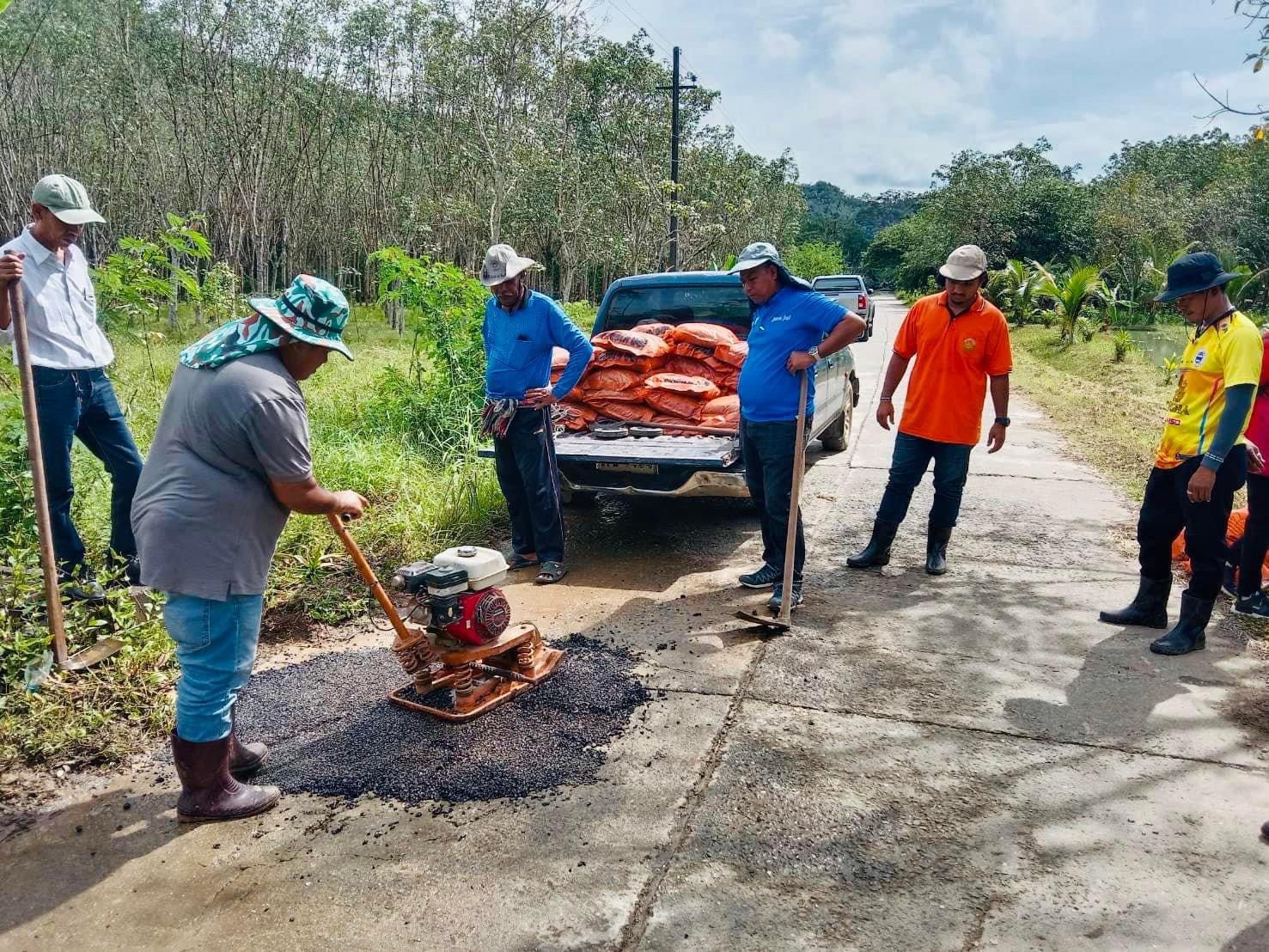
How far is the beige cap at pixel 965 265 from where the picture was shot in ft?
16.6

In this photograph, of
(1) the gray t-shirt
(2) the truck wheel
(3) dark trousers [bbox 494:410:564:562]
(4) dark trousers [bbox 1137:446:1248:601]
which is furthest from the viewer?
(2) the truck wheel

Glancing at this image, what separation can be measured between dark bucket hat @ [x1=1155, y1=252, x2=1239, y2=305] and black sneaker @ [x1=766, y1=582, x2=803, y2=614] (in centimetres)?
230

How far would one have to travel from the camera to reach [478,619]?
354 centimetres

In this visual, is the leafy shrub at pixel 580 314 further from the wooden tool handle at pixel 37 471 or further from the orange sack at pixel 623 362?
the wooden tool handle at pixel 37 471

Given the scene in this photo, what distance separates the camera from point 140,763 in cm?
337

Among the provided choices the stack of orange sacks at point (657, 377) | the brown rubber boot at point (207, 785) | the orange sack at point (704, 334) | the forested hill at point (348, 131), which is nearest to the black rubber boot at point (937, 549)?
the stack of orange sacks at point (657, 377)

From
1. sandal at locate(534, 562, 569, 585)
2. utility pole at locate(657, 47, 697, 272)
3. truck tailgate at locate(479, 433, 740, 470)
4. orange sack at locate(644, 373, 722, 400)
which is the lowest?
sandal at locate(534, 562, 569, 585)

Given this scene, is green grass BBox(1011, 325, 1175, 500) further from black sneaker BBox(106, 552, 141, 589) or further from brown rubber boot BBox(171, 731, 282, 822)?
black sneaker BBox(106, 552, 141, 589)

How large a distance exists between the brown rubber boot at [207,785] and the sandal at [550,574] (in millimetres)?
2573

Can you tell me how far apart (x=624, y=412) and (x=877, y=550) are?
2137 millimetres

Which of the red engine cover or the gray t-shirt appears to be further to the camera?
the red engine cover

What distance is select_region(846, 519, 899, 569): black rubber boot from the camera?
564cm

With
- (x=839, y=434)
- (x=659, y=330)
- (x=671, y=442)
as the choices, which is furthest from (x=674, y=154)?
(x=671, y=442)

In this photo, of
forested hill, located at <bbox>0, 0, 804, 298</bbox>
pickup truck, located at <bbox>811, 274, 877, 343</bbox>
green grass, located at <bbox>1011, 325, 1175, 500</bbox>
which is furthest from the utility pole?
green grass, located at <bbox>1011, 325, 1175, 500</bbox>
